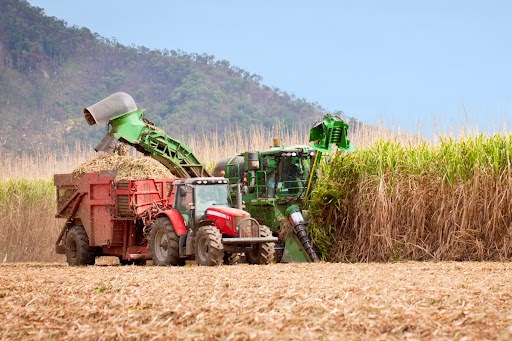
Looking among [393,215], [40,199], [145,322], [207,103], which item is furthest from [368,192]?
[207,103]

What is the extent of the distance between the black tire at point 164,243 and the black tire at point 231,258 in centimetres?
82

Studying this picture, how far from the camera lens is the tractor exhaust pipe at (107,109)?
19556 millimetres

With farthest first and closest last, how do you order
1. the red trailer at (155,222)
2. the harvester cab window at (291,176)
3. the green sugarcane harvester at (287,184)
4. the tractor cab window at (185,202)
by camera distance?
the harvester cab window at (291,176) → the green sugarcane harvester at (287,184) → the tractor cab window at (185,202) → the red trailer at (155,222)

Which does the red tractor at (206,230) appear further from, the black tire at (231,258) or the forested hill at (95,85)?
the forested hill at (95,85)

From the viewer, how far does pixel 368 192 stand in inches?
655

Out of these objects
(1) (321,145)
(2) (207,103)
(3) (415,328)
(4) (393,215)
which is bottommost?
(3) (415,328)

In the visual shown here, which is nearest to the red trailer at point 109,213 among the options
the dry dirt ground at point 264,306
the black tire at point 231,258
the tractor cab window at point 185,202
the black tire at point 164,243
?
the black tire at point 164,243

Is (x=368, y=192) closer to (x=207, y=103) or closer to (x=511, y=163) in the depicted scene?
(x=511, y=163)

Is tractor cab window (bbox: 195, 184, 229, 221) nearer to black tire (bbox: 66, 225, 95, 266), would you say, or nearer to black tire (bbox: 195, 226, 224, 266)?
black tire (bbox: 195, 226, 224, 266)

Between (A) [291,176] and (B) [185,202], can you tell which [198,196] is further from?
(A) [291,176]

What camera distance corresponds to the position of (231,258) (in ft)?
52.8

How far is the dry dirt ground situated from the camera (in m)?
7.93

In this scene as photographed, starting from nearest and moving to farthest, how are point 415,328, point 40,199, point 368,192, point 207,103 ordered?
point 415,328
point 368,192
point 40,199
point 207,103

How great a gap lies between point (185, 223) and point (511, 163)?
5.48 meters
